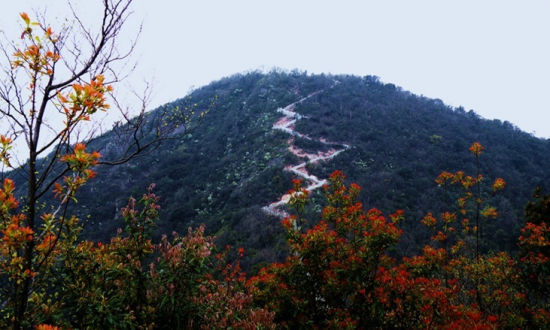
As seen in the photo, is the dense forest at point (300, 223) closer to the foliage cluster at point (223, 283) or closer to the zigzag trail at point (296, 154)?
the foliage cluster at point (223, 283)

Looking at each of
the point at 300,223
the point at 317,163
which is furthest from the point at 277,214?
the point at 300,223

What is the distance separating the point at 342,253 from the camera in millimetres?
4812

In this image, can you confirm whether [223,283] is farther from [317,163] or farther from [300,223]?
[317,163]

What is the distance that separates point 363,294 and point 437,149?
26723 millimetres

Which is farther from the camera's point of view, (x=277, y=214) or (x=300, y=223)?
(x=277, y=214)

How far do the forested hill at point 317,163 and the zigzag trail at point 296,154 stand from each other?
1.49 ft

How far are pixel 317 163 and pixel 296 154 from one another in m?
2.45

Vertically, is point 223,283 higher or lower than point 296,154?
higher

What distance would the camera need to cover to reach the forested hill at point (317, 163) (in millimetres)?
18078

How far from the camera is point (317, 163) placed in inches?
917

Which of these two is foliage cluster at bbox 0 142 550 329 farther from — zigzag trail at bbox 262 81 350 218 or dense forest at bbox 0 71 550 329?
zigzag trail at bbox 262 81 350 218

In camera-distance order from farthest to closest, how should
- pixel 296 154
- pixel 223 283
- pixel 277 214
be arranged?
1. pixel 296 154
2. pixel 277 214
3. pixel 223 283

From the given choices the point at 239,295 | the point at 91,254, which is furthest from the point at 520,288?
the point at 91,254

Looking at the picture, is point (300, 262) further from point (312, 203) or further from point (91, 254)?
point (312, 203)
